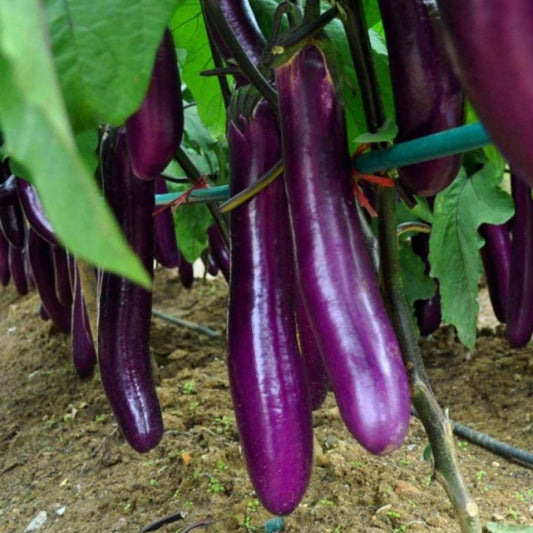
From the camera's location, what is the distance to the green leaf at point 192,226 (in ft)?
6.00

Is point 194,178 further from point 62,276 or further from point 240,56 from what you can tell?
point 62,276

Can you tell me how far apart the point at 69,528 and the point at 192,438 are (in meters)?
0.25

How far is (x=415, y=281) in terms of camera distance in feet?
5.30

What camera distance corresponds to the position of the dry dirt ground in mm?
1088

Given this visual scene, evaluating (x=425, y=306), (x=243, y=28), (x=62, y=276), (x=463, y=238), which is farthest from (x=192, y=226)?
(x=243, y=28)

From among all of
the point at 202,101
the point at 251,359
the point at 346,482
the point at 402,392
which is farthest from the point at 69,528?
the point at 402,392

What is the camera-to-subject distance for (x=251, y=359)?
0.56m

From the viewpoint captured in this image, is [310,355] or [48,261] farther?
[48,261]

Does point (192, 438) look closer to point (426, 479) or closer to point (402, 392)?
point (426, 479)

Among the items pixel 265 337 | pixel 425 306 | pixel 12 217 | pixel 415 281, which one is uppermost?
pixel 265 337

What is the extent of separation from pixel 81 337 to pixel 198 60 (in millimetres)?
763

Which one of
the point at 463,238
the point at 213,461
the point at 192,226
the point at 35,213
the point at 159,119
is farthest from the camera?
the point at 192,226

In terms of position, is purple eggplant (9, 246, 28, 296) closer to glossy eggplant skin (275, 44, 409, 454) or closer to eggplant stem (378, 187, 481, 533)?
eggplant stem (378, 187, 481, 533)

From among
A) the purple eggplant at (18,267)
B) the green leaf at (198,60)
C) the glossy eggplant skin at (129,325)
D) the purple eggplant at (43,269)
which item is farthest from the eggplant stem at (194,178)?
the purple eggplant at (18,267)
